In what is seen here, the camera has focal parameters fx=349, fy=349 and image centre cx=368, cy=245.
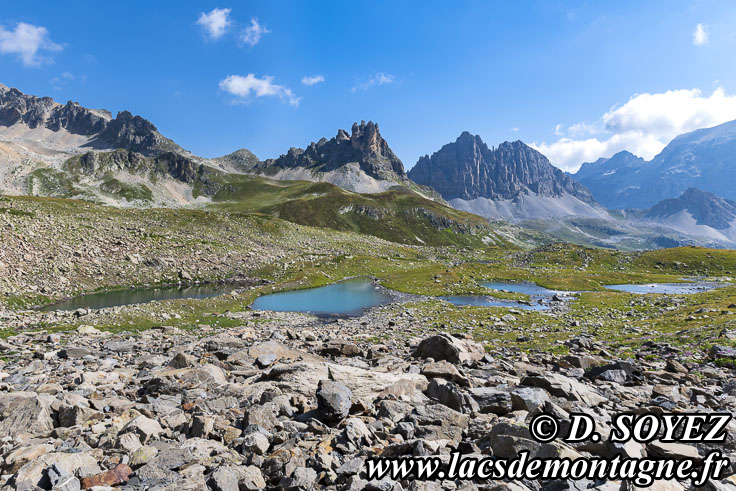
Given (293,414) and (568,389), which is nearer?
(293,414)

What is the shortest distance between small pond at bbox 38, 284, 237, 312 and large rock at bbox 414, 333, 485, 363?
154 ft

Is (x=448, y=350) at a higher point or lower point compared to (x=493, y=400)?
lower

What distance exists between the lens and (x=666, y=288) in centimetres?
8325

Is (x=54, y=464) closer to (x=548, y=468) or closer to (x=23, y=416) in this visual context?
(x=23, y=416)

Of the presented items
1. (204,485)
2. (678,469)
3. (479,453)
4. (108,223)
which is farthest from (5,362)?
(108,223)

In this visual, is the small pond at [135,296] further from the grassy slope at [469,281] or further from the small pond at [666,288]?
the small pond at [666,288]

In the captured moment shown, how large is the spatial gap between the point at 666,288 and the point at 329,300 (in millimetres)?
81142

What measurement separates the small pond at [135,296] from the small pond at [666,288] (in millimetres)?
87670

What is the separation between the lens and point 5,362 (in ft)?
67.4

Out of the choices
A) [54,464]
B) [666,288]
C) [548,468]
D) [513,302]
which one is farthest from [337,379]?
[666,288]

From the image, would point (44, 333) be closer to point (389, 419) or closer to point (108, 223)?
point (389, 419)

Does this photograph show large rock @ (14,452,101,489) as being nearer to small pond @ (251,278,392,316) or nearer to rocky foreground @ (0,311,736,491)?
rocky foreground @ (0,311,736,491)

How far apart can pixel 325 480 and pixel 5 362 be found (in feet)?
78.5

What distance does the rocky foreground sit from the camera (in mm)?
8219
